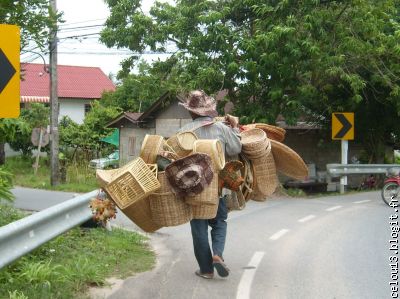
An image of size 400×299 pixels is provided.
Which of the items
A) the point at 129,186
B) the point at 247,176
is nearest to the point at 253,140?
the point at 247,176

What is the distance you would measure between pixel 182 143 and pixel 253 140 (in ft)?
2.83

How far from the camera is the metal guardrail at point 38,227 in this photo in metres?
4.96

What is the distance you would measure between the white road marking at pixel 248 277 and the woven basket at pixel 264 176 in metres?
0.90

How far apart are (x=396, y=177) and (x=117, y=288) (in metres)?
8.72

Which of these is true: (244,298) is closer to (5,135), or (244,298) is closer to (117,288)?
(117,288)

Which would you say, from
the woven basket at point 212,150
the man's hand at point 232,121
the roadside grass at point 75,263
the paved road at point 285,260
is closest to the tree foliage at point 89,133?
the paved road at point 285,260

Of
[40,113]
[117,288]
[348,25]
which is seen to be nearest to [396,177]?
[348,25]

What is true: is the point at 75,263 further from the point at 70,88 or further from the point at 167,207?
the point at 70,88

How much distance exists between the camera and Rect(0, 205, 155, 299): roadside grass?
17.4 feet

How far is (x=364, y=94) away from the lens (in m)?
17.9

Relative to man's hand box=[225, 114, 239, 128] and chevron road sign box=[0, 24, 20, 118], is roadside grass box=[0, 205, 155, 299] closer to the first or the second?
chevron road sign box=[0, 24, 20, 118]

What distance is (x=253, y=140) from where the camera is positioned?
19.7ft

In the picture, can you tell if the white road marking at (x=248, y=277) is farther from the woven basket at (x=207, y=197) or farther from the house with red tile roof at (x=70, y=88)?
the house with red tile roof at (x=70, y=88)

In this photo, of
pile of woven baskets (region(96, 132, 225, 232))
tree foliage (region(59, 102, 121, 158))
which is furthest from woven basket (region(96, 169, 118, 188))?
tree foliage (region(59, 102, 121, 158))
